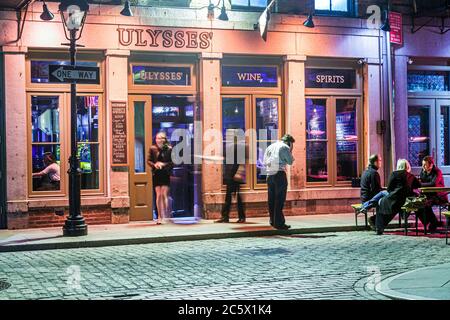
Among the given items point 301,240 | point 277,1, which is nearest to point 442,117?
point 277,1

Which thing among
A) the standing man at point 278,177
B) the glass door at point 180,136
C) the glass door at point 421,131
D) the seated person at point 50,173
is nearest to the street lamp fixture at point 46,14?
the seated person at point 50,173

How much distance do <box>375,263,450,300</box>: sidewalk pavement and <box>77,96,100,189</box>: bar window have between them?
839 cm

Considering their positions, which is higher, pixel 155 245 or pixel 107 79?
pixel 107 79

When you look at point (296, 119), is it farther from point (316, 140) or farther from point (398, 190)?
point (398, 190)

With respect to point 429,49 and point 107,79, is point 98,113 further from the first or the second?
point 429,49

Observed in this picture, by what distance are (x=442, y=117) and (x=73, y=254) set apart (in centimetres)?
1135

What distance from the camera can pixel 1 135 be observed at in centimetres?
1438

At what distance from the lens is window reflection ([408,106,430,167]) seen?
59.7 feet

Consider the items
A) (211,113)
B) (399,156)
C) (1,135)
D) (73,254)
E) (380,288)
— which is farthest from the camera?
(399,156)

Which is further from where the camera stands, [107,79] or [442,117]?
[442,117]

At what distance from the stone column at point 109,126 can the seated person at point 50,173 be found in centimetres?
108

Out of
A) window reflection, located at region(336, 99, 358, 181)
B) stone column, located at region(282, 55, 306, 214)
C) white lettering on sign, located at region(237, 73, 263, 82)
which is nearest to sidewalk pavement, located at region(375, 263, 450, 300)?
stone column, located at region(282, 55, 306, 214)

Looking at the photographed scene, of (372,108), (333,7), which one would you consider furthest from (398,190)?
(333,7)

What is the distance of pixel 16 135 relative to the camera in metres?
14.4
